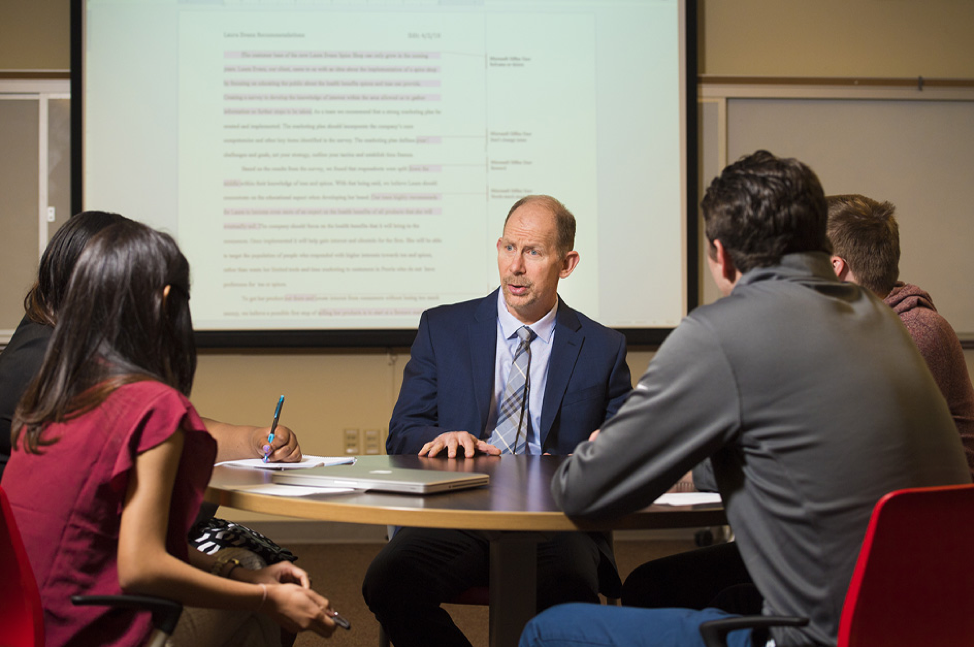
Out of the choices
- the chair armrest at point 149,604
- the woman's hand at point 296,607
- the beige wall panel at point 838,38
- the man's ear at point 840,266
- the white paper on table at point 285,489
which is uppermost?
the beige wall panel at point 838,38

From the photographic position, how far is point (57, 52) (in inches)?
161

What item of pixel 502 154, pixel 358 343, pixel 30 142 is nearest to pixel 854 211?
pixel 502 154

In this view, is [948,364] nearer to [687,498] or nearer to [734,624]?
[687,498]

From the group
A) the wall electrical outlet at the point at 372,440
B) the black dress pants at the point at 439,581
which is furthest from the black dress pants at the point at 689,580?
the wall electrical outlet at the point at 372,440

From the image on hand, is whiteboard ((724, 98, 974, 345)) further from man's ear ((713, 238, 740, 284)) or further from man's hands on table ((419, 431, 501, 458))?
man's ear ((713, 238, 740, 284))

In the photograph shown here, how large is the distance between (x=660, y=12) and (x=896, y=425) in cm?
333

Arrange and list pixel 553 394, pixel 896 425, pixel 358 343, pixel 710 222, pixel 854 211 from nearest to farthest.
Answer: pixel 896 425
pixel 710 222
pixel 854 211
pixel 553 394
pixel 358 343

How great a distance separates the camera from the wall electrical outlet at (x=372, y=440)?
13.6ft

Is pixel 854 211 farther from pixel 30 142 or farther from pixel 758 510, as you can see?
pixel 30 142

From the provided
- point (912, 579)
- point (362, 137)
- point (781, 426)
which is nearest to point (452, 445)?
→ point (781, 426)

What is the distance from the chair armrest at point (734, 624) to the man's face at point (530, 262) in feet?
4.56

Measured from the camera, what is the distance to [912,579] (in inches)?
43.8

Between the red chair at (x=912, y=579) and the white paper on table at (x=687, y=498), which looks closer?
the red chair at (x=912, y=579)

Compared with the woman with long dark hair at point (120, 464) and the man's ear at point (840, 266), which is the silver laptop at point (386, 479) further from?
the man's ear at point (840, 266)
